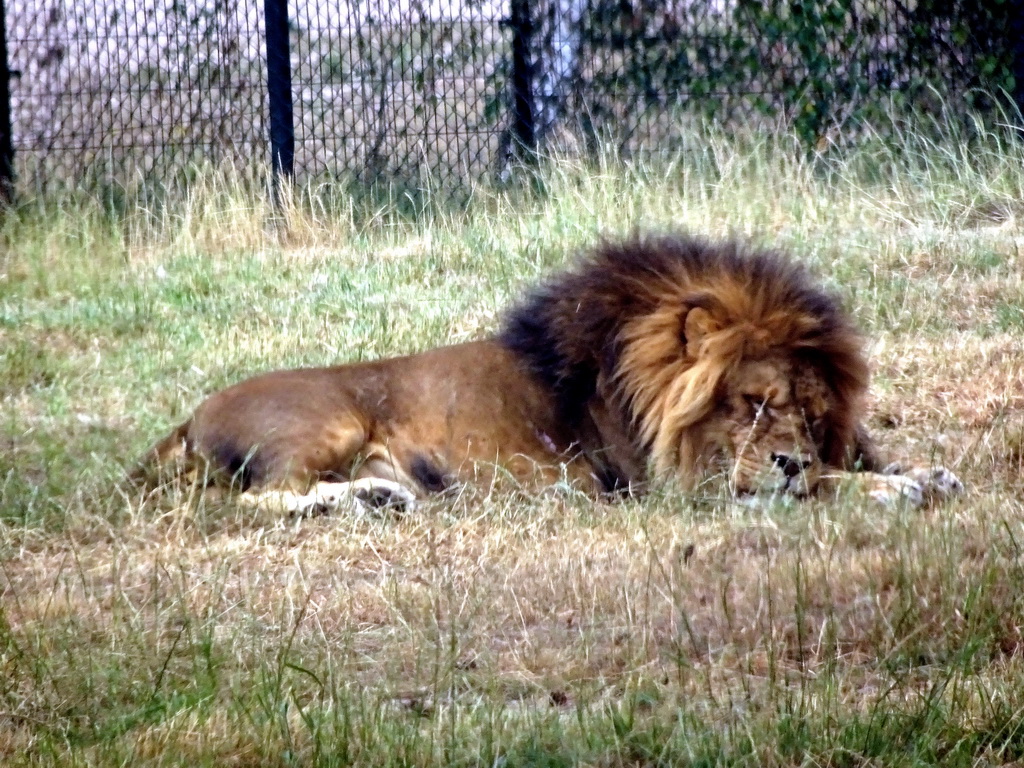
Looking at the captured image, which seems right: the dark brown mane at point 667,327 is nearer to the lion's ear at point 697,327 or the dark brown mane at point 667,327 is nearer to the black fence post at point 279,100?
the lion's ear at point 697,327

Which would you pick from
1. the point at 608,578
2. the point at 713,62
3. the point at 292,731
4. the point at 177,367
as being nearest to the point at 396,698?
the point at 292,731

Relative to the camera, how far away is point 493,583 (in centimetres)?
394

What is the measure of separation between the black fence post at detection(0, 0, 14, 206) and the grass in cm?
224

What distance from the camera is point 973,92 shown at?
32.3 feet

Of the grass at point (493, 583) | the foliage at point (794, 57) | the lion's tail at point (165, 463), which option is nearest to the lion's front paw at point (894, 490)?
the grass at point (493, 583)

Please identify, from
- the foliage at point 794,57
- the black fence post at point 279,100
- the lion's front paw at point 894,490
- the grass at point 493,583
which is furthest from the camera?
the foliage at point 794,57

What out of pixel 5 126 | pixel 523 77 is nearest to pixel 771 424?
pixel 523 77

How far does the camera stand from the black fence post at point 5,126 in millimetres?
9914

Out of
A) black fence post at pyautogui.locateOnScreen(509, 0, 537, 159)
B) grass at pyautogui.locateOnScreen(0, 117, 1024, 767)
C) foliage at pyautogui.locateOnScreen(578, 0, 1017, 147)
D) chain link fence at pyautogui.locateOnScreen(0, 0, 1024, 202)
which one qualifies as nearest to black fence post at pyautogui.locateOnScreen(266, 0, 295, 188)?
chain link fence at pyautogui.locateOnScreen(0, 0, 1024, 202)

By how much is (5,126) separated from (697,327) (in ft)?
21.7

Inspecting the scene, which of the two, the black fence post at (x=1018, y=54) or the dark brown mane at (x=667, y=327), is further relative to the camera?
the black fence post at (x=1018, y=54)

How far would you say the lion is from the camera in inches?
187

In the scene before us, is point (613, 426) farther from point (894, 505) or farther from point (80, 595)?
point (80, 595)

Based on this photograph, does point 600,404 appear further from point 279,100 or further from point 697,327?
point 279,100
